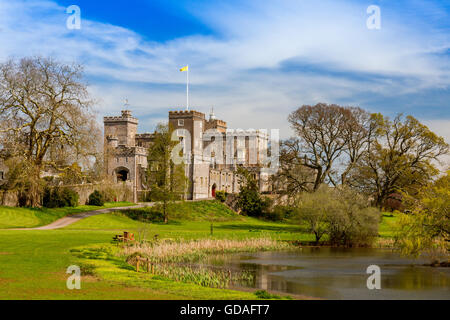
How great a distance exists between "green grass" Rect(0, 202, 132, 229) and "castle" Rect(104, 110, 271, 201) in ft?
22.9

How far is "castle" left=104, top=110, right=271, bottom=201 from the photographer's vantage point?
72562mm

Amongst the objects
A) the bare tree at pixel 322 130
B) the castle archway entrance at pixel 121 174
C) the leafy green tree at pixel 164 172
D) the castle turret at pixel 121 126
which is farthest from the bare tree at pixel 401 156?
the castle turret at pixel 121 126

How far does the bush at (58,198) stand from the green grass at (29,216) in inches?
60.0

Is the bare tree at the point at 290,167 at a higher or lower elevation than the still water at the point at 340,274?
higher

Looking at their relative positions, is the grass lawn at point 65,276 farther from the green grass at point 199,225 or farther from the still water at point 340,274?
the green grass at point 199,225

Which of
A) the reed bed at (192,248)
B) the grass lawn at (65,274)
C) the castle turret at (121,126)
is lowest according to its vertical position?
the reed bed at (192,248)

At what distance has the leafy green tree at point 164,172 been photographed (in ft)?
178

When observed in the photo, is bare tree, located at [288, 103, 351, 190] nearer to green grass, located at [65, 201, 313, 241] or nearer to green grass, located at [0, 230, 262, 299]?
green grass, located at [65, 201, 313, 241]

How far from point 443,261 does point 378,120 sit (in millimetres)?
20904

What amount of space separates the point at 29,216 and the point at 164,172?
13320 millimetres

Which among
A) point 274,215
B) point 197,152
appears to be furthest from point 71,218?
point 197,152

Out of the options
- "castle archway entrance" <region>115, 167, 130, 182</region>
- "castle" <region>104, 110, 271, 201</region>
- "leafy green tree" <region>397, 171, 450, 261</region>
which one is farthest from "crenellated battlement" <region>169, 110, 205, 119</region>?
"leafy green tree" <region>397, 171, 450, 261</region>

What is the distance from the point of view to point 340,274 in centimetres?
2561

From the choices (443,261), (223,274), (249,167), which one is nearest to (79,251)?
(223,274)
